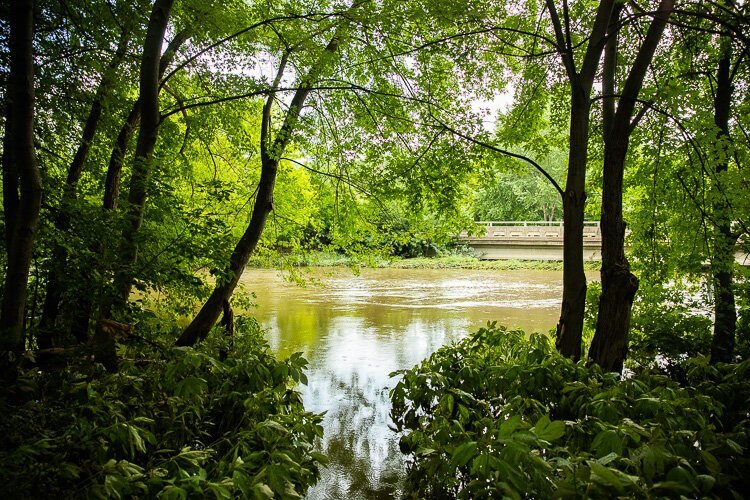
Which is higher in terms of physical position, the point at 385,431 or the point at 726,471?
the point at 726,471

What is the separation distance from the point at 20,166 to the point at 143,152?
78.3 inches

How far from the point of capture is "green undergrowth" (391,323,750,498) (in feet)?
5.54

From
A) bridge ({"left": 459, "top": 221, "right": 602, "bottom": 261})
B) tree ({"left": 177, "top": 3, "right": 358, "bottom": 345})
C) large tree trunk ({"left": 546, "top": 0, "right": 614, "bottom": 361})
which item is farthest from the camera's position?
bridge ({"left": 459, "top": 221, "right": 602, "bottom": 261})

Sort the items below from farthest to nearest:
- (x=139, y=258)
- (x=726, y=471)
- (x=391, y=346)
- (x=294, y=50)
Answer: (x=391, y=346), (x=294, y=50), (x=139, y=258), (x=726, y=471)

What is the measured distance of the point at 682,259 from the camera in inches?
Result: 220

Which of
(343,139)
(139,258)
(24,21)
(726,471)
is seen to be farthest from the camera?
(343,139)

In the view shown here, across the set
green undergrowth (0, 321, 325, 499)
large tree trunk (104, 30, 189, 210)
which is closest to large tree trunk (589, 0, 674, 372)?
green undergrowth (0, 321, 325, 499)

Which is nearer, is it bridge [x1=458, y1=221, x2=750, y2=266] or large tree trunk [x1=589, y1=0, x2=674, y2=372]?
large tree trunk [x1=589, y1=0, x2=674, y2=372]

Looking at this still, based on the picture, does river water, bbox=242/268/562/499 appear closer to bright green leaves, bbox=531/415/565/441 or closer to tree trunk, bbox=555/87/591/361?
tree trunk, bbox=555/87/591/361

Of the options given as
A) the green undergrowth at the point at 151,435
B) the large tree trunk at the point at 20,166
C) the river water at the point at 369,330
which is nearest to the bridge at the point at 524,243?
the river water at the point at 369,330

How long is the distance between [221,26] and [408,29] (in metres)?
2.03

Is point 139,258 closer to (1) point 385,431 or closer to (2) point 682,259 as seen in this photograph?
(1) point 385,431

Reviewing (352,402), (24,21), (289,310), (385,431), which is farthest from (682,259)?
(289,310)

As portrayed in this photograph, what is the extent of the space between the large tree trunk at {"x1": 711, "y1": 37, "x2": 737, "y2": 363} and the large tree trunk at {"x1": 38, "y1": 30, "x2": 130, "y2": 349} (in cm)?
579
